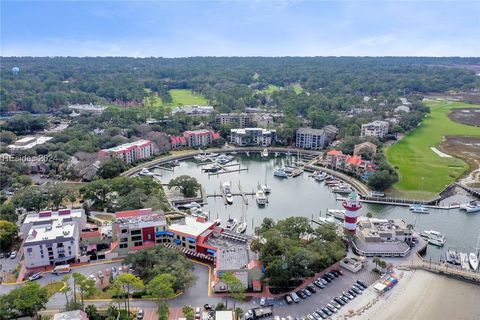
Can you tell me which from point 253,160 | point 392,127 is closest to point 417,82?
point 392,127

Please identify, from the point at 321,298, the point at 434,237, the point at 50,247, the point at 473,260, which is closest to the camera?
the point at 321,298

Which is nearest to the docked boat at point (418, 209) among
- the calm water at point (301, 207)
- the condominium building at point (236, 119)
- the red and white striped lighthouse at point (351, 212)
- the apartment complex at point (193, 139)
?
the calm water at point (301, 207)

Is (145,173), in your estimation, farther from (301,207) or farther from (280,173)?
(301,207)

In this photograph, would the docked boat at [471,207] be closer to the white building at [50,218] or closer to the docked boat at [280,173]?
the docked boat at [280,173]

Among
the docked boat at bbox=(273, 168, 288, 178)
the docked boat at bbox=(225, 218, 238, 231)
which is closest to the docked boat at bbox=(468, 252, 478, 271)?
the docked boat at bbox=(225, 218, 238, 231)

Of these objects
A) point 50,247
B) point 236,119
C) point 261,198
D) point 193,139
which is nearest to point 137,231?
point 50,247
